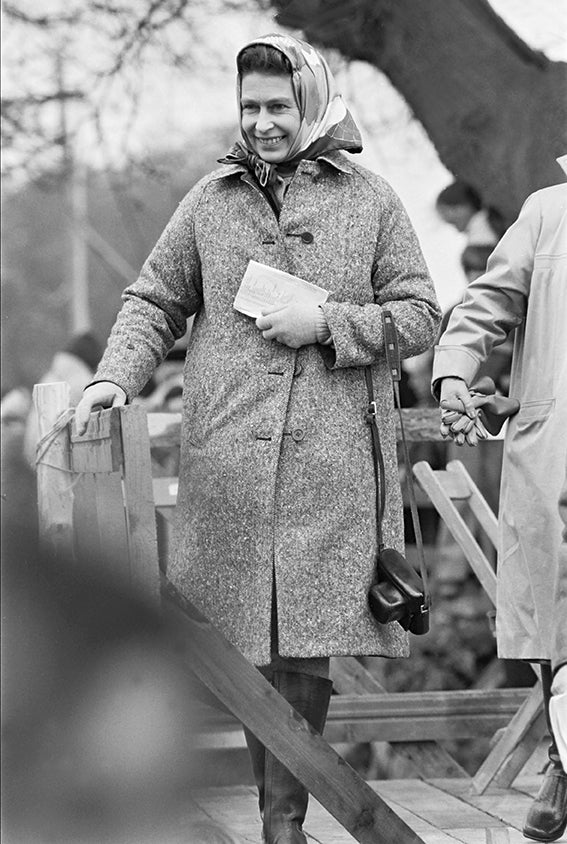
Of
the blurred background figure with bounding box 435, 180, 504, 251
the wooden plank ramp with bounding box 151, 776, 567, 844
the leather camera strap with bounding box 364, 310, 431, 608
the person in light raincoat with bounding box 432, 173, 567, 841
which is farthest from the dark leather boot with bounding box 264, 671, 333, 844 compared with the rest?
the blurred background figure with bounding box 435, 180, 504, 251

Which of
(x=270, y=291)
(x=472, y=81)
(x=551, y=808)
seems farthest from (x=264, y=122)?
(x=472, y=81)

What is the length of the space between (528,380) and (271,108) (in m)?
0.79

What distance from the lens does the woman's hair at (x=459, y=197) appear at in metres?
4.79

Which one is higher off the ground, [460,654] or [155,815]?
[155,815]

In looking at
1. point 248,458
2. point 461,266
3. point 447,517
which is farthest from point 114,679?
point 461,266

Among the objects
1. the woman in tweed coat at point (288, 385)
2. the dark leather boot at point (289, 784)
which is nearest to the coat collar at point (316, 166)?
the woman in tweed coat at point (288, 385)

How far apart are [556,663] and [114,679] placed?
29.5 inches

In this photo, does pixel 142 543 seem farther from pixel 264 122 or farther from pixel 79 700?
pixel 264 122

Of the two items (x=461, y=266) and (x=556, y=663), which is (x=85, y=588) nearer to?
(x=556, y=663)

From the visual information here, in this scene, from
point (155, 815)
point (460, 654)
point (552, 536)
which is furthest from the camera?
point (460, 654)

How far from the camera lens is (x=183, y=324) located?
3.15m

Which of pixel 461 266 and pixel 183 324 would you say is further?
pixel 461 266

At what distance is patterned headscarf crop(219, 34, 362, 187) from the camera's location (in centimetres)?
290

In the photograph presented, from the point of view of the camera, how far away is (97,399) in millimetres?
2812
